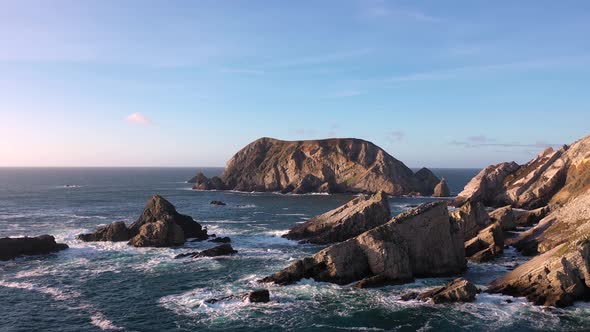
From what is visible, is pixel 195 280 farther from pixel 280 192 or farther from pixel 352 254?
pixel 280 192

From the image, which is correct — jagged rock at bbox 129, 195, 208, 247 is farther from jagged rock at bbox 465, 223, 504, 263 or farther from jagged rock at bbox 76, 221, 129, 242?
jagged rock at bbox 465, 223, 504, 263

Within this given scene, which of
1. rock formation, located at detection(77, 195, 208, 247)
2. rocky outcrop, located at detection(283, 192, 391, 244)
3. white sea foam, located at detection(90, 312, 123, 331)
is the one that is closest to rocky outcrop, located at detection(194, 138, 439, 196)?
rocky outcrop, located at detection(283, 192, 391, 244)

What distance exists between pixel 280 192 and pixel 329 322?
387 feet

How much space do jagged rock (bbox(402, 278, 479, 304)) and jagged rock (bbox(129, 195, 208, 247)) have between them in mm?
36480

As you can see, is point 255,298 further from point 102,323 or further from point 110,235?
point 110,235

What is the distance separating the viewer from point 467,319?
3362cm

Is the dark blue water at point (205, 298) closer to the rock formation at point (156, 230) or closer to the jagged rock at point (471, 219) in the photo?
the rock formation at point (156, 230)

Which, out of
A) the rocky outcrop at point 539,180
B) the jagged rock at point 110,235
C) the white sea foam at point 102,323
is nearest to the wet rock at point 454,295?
the white sea foam at point 102,323

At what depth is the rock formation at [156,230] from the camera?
202ft

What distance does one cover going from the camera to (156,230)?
6200 centimetres

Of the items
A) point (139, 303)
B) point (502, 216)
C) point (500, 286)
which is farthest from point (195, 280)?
point (502, 216)

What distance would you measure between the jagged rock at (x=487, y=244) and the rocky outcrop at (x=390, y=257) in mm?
6977

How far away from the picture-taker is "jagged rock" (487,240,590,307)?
3622cm

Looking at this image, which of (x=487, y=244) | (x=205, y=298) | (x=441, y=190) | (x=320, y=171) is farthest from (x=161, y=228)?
(x=320, y=171)
